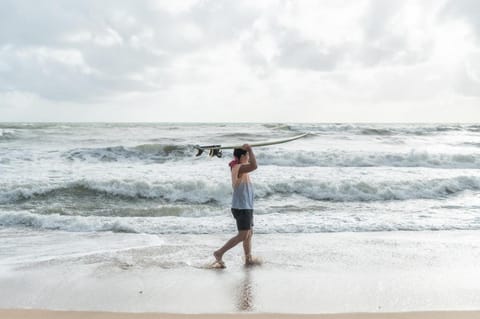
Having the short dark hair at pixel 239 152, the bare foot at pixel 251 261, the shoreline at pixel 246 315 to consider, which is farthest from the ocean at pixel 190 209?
the short dark hair at pixel 239 152

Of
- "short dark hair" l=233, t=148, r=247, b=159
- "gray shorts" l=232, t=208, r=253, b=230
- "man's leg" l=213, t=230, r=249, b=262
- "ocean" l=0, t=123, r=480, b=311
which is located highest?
"short dark hair" l=233, t=148, r=247, b=159

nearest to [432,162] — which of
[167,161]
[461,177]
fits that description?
[461,177]

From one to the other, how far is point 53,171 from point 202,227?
8.55 m

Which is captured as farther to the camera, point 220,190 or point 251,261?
point 220,190

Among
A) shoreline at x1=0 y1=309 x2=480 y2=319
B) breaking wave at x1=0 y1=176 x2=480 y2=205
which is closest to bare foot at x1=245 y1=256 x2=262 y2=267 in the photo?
shoreline at x1=0 y1=309 x2=480 y2=319

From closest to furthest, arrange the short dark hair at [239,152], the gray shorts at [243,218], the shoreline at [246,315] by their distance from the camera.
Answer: the shoreline at [246,315], the short dark hair at [239,152], the gray shorts at [243,218]

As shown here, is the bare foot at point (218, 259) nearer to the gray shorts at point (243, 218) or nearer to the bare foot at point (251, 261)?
the bare foot at point (251, 261)

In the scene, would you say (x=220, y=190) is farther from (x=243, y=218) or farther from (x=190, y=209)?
(x=243, y=218)

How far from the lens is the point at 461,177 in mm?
14242

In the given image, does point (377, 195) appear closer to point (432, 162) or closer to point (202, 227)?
point (202, 227)

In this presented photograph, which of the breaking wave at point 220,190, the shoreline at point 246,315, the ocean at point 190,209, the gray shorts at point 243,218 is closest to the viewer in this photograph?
the shoreline at point 246,315

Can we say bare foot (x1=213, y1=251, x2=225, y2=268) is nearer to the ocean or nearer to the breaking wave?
the ocean

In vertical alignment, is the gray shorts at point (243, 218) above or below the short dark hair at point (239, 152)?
below

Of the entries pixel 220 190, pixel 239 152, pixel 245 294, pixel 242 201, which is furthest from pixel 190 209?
pixel 245 294
